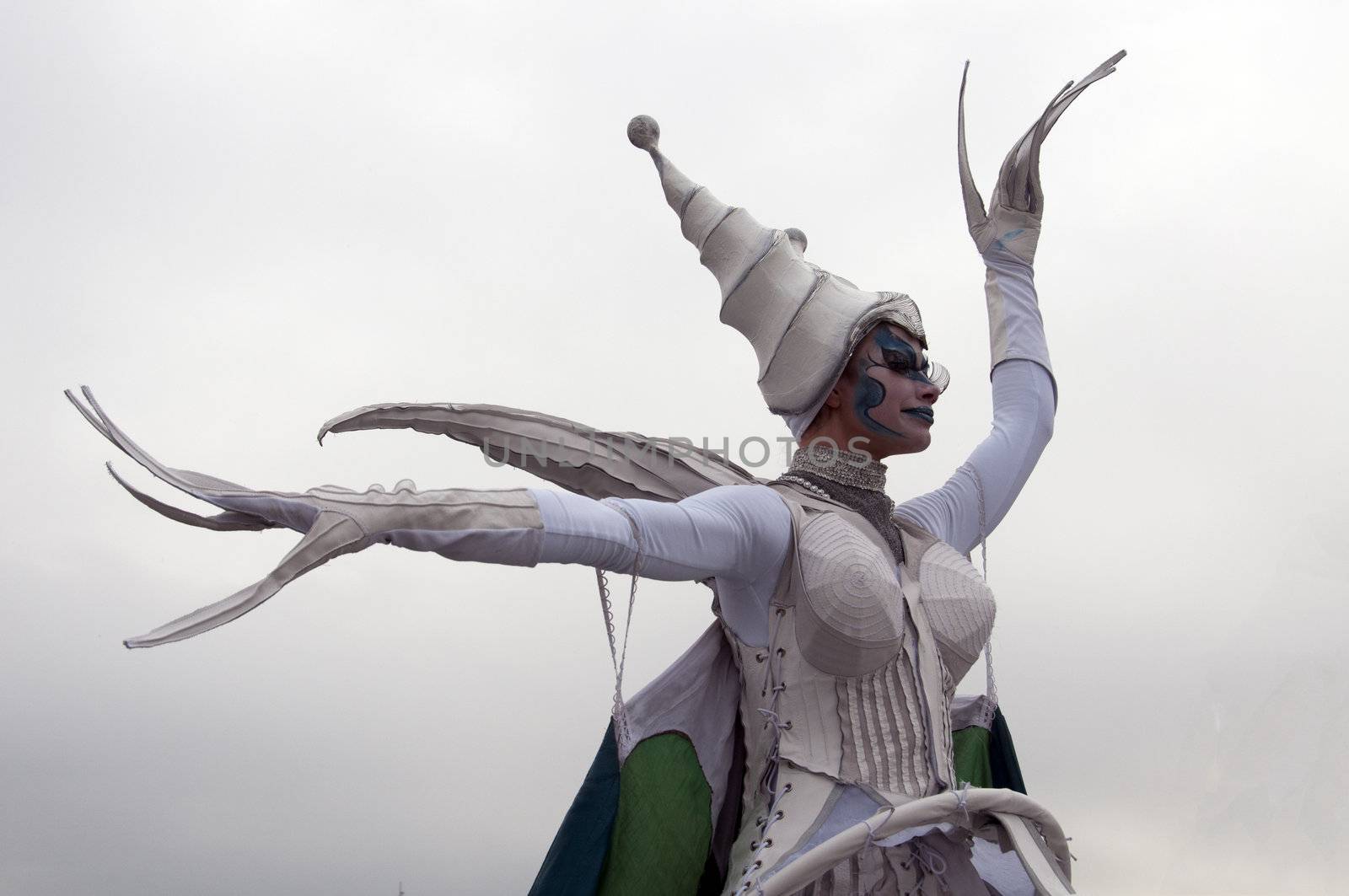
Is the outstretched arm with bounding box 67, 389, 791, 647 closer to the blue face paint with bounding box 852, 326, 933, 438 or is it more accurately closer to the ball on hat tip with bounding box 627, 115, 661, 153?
the blue face paint with bounding box 852, 326, 933, 438

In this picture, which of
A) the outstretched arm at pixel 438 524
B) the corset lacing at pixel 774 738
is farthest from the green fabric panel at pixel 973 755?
the outstretched arm at pixel 438 524

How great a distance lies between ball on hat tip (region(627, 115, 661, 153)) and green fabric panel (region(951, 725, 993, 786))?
75.3 inches

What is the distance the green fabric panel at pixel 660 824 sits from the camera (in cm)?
320

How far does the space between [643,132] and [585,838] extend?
1902mm

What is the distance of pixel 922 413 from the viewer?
356 cm

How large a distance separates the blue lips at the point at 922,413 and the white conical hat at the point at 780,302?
157mm

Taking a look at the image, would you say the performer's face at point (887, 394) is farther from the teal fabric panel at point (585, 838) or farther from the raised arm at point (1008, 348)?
the teal fabric panel at point (585, 838)

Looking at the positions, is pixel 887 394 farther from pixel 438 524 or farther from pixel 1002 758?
pixel 438 524

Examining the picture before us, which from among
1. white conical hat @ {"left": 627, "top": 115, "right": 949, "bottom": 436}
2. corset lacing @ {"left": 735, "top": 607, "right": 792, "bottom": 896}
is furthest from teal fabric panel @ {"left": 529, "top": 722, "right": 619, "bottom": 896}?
white conical hat @ {"left": 627, "top": 115, "right": 949, "bottom": 436}

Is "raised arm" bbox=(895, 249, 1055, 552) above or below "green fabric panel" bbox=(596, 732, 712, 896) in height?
above

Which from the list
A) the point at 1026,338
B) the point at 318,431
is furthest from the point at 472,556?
the point at 1026,338

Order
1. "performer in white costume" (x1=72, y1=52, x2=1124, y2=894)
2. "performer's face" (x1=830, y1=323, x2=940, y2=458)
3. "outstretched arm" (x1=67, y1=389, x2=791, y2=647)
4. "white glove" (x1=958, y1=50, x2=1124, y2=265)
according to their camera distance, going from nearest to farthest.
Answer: "outstretched arm" (x1=67, y1=389, x2=791, y2=647) < "performer in white costume" (x1=72, y1=52, x2=1124, y2=894) < "performer's face" (x1=830, y1=323, x2=940, y2=458) < "white glove" (x1=958, y1=50, x2=1124, y2=265)

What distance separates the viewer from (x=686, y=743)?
11.3 feet

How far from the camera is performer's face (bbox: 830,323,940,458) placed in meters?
3.52
